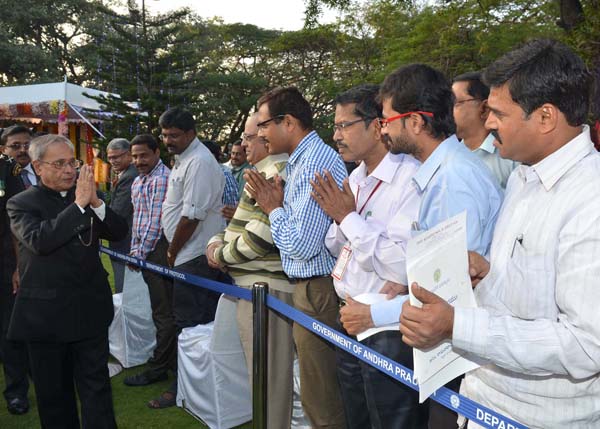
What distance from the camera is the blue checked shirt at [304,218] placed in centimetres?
259

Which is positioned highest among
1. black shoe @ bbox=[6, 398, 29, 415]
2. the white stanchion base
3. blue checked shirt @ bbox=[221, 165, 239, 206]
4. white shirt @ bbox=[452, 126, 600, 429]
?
white shirt @ bbox=[452, 126, 600, 429]

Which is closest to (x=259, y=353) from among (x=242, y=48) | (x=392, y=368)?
(x=392, y=368)

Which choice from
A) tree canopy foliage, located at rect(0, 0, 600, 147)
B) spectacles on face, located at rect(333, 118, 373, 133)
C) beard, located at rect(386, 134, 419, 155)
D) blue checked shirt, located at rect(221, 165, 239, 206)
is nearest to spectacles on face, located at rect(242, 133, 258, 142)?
spectacles on face, located at rect(333, 118, 373, 133)

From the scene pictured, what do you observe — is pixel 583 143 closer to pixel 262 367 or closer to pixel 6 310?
pixel 262 367

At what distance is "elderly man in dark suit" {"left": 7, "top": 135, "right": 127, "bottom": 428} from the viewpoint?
112 inches

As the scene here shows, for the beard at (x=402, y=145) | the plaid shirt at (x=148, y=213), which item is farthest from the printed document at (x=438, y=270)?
the plaid shirt at (x=148, y=213)

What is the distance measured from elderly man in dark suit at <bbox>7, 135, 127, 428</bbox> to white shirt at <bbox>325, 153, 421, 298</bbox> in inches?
52.9

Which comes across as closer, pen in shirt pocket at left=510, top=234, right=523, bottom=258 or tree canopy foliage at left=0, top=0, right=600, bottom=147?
pen in shirt pocket at left=510, top=234, right=523, bottom=258

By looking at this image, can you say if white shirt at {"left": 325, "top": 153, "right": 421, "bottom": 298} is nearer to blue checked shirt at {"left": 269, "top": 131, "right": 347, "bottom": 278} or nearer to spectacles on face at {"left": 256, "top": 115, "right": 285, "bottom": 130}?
blue checked shirt at {"left": 269, "top": 131, "right": 347, "bottom": 278}

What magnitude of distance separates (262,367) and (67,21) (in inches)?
1310

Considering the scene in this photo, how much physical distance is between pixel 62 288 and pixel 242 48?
28.1 meters

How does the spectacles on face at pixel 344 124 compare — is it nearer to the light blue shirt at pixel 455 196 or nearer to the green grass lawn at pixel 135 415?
the light blue shirt at pixel 455 196

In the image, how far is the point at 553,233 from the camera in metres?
1.35

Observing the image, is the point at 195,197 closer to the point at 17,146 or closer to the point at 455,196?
the point at 17,146
